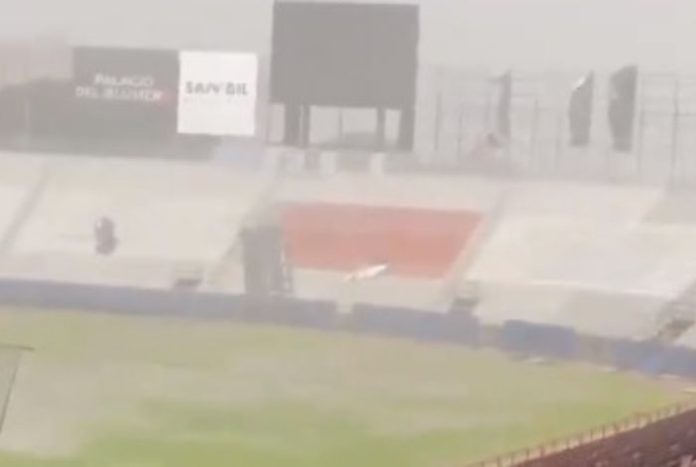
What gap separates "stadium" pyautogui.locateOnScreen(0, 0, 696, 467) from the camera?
146 inches

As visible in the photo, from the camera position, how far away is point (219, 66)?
4.46m

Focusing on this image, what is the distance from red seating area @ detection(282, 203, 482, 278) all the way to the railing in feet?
5.59

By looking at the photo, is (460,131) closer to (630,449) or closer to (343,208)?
(343,208)

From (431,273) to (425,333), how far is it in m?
0.70

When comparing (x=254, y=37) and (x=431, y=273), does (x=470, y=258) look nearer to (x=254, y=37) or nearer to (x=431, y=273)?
(x=431, y=273)

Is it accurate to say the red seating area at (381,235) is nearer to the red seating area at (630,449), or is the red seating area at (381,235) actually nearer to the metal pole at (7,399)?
the metal pole at (7,399)

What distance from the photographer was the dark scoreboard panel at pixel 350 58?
4.24 metres

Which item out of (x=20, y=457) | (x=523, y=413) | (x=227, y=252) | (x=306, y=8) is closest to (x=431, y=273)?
(x=227, y=252)

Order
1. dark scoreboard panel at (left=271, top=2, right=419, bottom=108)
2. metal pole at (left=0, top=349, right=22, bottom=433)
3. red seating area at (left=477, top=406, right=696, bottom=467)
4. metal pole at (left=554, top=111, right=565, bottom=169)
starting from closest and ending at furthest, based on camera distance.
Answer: red seating area at (left=477, top=406, right=696, bottom=467) < metal pole at (left=0, top=349, right=22, bottom=433) < dark scoreboard panel at (left=271, top=2, right=419, bottom=108) < metal pole at (left=554, top=111, right=565, bottom=169)

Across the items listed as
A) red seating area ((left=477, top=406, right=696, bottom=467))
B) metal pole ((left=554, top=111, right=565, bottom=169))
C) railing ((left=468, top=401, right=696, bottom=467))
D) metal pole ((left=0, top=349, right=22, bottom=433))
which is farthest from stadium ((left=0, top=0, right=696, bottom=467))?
red seating area ((left=477, top=406, right=696, bottom=467))

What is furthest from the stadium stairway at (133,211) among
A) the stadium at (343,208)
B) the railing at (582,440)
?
the railing at (582,440)

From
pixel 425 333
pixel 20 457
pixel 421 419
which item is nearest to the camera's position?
pixel 20 457

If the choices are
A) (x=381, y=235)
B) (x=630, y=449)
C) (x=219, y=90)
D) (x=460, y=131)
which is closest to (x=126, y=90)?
(x=219, y=90)

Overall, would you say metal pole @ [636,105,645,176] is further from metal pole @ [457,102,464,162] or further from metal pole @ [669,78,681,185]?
metal pole @ [457,102,464,162]
